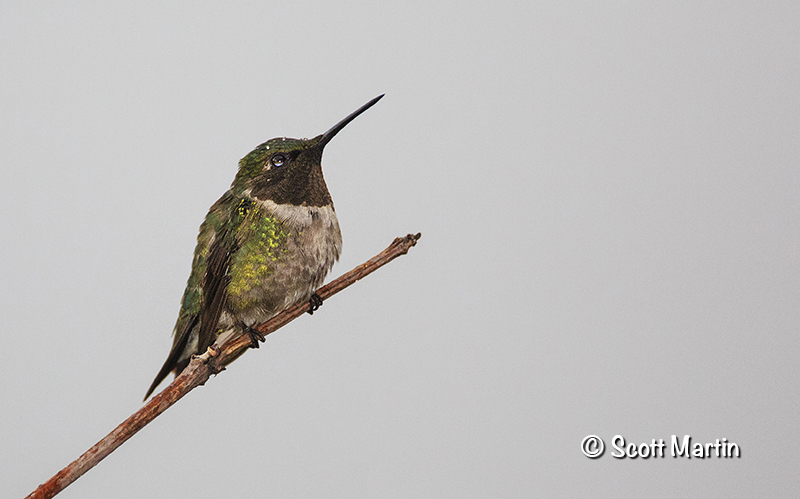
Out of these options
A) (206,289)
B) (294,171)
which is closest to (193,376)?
(206,289)

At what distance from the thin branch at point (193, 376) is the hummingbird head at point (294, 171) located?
15.4 inches

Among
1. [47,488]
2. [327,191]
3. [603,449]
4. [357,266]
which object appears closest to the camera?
[47,488]

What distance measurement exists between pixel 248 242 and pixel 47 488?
1.19 meters

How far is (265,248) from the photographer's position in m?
3.00

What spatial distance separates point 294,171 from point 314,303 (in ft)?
1.95

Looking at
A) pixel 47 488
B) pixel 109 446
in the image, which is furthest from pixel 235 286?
pixel 47 488

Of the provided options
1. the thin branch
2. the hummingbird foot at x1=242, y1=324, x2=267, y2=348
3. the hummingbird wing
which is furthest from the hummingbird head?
the hummingbird foot at x1=242, y1=324, x2=267, y2=348

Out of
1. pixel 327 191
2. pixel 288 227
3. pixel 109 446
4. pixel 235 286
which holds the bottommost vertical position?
pixel 109 446

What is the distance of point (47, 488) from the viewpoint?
252 centimetres

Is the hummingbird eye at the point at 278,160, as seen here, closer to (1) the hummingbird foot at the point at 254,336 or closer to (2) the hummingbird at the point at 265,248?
(2) the hummingbird at the point at 265,248

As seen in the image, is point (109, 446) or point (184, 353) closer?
point (109, 446)

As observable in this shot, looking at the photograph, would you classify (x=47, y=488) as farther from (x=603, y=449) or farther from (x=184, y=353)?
(x=603, y=449)

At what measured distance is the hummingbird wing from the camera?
10.0ft

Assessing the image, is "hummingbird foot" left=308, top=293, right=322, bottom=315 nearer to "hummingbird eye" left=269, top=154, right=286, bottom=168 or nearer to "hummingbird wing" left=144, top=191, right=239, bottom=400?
"hummingbird wing" left=144, top=191, right=239, bottom=400
